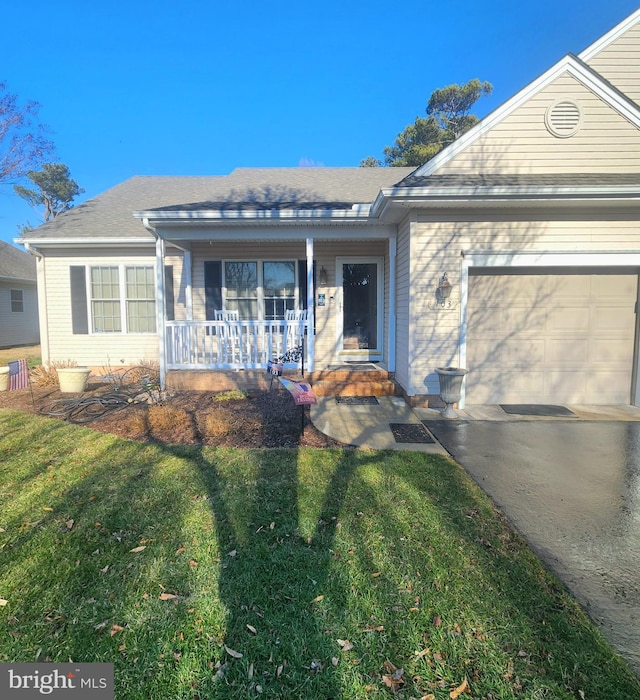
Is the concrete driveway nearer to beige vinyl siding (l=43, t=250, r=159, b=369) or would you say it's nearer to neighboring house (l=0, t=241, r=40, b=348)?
beige vinyl siding (l=43, t=250, r=159, b=369)

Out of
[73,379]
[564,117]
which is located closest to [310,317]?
[73,379]

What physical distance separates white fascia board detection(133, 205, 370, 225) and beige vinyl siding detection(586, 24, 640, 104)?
17.6 ft

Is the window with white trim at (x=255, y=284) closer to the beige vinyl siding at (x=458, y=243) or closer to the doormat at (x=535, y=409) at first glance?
the beige vinyl siding at (x=458, y=243)

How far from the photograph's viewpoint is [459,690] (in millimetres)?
1790

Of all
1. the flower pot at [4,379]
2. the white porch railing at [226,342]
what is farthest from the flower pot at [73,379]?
the white porch railing at [226,342]

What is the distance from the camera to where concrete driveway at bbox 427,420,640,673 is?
2416 mm

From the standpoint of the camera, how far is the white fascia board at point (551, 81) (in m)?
6.31

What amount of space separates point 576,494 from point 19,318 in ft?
74.5

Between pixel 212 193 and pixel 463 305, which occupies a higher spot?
pixel 212 193

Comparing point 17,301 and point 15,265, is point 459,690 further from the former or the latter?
point 15,265

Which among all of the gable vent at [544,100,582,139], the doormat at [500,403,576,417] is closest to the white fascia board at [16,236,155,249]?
the gable vent at [544,100,582,139]

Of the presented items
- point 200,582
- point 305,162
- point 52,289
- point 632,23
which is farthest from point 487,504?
point 305,162

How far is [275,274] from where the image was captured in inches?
371

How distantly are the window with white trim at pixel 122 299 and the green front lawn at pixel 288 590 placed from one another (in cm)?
625
